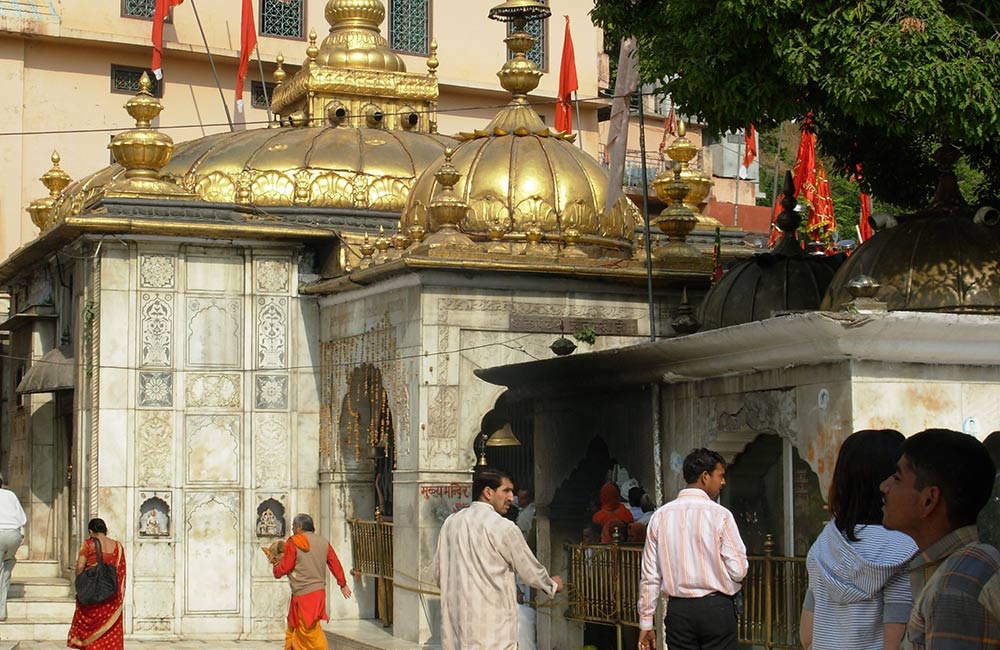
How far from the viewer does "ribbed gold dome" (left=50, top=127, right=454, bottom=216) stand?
20.4 m

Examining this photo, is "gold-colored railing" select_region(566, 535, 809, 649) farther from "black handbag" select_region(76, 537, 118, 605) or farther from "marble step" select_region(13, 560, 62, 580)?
"marble step" select_region(13, 560, 62, 580)

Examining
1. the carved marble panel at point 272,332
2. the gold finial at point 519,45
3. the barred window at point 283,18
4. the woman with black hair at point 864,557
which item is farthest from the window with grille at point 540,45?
the woman with black hair at point 864,557

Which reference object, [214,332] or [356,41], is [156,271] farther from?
[356,41]

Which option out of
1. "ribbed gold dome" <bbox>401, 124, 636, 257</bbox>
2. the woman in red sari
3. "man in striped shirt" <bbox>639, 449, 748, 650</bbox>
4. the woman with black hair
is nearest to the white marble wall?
"ribbed gold dome" <bbox>401, 124, 636, 257</bbox>

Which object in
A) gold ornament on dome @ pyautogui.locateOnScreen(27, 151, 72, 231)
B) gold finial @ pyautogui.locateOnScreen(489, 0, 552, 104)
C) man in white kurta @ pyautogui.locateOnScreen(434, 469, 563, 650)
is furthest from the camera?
gold ornament on dome @ pyautogui.locateOnScreen(27, 151, 72, 231)

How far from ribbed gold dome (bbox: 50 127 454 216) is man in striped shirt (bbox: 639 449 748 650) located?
38.7ft

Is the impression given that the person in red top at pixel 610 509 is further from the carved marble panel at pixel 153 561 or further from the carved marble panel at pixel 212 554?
the carved marble panel at pixel 153 561

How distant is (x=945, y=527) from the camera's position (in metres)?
4.94

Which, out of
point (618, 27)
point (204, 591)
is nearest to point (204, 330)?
point (204, 591)

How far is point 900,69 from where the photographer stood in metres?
11.6

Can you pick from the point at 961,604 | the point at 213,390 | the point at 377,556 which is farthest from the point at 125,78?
the point at 961,604

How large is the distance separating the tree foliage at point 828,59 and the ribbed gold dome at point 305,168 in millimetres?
7138

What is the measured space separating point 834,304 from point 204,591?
29.6 feet

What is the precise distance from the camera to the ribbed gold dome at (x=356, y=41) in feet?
75.5
